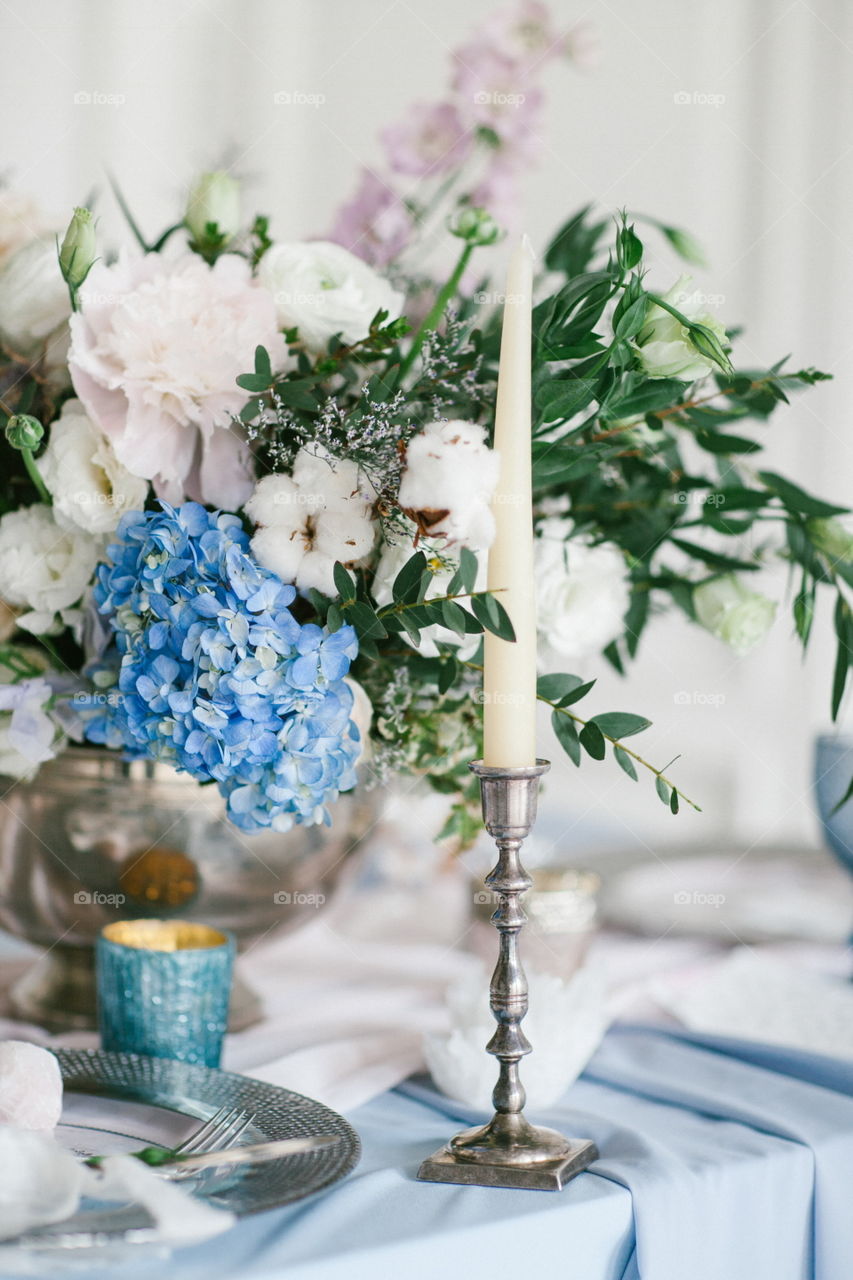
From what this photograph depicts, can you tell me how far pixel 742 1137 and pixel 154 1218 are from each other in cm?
33

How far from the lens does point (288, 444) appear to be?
Answer: 2.21 ft

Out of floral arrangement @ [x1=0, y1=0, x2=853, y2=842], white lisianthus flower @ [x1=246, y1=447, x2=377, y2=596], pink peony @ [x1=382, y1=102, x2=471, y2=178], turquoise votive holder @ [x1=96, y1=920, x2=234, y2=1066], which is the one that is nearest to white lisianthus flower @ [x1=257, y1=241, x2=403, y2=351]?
floral arrangement @ [x1=0, y1=0, x2=853, y2=842]

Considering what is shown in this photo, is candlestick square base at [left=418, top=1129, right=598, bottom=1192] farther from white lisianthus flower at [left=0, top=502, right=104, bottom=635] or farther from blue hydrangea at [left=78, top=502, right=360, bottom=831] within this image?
white lisianthus flower at [left=0, top=502, right=104, bottom=635]

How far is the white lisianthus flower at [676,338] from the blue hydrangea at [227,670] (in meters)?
0.22

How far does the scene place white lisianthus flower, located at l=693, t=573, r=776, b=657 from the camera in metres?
0.74

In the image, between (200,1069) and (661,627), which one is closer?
(200,1069)

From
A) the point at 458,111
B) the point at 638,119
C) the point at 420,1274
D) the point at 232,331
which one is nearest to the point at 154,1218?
the point at 420,1274

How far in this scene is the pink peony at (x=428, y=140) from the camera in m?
0.90

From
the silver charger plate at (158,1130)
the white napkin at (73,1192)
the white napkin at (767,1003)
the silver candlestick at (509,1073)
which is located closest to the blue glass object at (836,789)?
the white napkin at (767,1003)

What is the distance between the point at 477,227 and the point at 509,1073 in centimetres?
50

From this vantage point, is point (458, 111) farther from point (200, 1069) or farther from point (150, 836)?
point (200, 1069)

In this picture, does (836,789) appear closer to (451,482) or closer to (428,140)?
(451,482)

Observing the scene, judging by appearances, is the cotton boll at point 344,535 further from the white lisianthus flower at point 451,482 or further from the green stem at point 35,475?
the green stem at point 35,475

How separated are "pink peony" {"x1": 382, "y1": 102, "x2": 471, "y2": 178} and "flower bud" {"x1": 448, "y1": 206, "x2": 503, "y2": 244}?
20 centimetres
